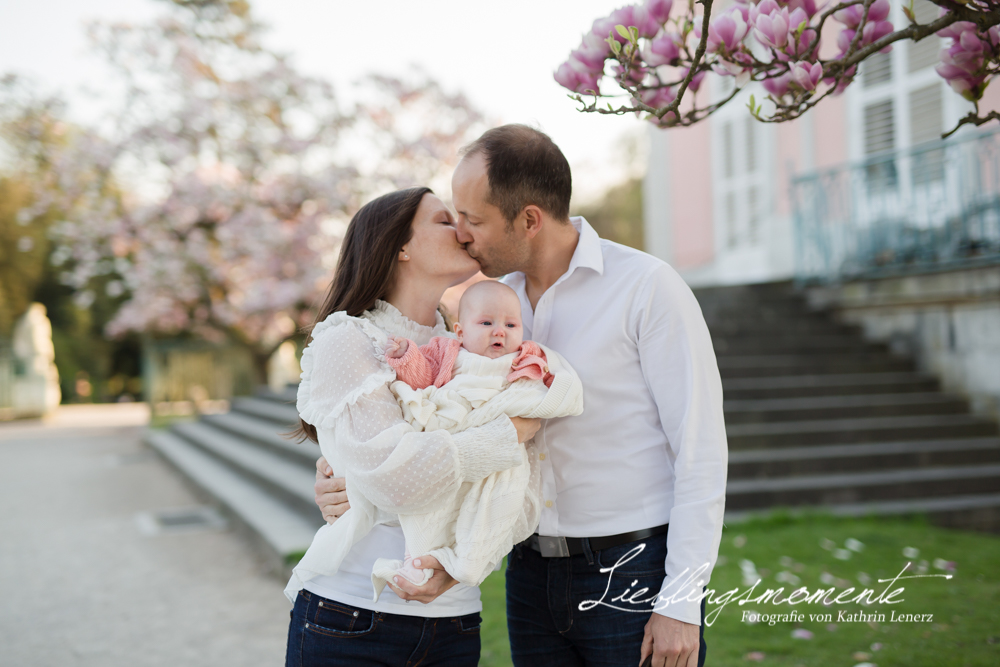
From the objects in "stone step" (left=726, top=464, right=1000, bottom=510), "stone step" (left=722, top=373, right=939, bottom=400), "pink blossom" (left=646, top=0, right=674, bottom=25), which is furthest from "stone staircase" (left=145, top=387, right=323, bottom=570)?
"stone step" (left=722, top=373, right=939, bottom=400)

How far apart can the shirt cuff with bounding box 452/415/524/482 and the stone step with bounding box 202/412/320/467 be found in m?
4.37

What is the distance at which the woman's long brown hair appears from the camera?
6.38 feet

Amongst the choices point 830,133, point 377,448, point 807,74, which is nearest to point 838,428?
point 830,133

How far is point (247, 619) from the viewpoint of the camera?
4.73 meters

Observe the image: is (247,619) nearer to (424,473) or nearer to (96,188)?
(424,473)

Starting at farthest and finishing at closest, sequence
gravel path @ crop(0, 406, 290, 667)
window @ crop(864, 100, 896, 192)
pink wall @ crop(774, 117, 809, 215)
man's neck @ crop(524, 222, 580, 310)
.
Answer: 1. pink wall @ crop(774, 117, 809, 215)
2. window @ crop(864, 100, 896, 192)
3. gravel path @ crop(0, 406, 290, 667)
4. man's neck @ crop(524, 222, 580, 310)

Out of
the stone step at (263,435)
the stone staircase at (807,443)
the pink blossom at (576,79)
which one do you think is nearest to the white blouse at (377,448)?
the pink blossom at (576,79)

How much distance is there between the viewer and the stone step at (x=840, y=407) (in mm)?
7055

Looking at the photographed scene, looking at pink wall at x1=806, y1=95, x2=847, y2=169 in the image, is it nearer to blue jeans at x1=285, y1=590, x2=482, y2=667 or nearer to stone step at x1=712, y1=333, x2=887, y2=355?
stone step at x1=712, y1=333, x2=887, y2=355

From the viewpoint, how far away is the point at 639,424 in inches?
74.0

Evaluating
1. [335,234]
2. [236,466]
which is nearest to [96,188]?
[335,234]

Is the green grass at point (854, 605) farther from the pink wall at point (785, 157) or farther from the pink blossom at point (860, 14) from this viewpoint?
the pink wall at point (785, 157)

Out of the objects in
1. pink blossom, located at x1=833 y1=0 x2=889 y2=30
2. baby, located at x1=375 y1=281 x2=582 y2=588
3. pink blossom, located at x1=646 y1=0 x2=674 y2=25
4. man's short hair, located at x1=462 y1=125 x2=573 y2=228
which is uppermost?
pink blossom, located at x1=646 y1=0 x2=674 y2=25

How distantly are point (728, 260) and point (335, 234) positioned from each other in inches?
257
